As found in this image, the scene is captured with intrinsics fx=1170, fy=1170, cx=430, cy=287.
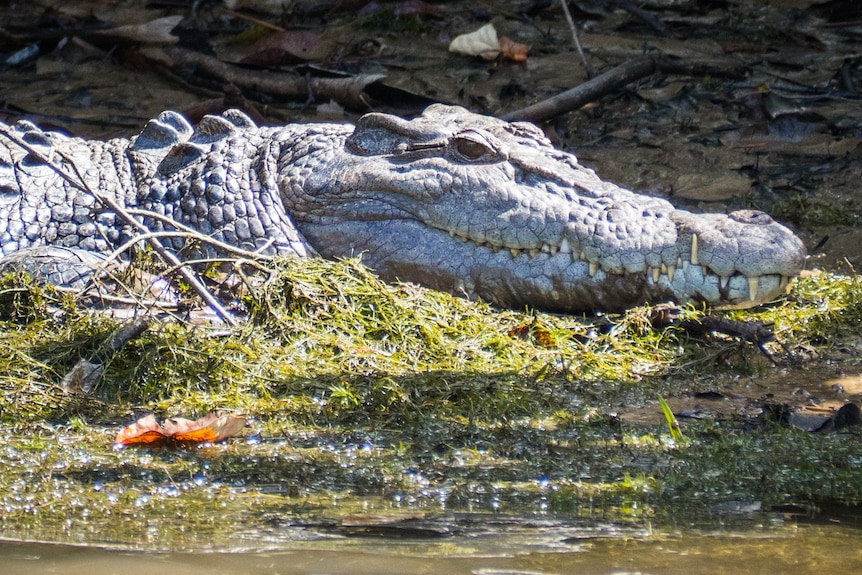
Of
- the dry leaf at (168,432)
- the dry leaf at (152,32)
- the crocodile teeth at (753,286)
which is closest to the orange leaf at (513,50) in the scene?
the dry leaf at (152,32)

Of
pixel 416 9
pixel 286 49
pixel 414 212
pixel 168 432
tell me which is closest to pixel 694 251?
pixel 414 212

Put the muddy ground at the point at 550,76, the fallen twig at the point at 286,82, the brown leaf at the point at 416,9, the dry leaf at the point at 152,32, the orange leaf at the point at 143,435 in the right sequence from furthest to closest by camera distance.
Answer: the brown leaf at the point at 416,9
the dry leaf at the point at 152,32
the fallen twig at the point at 286,82
the muddy ground at the point at 550,76
the orange leaf at the point at 143,435

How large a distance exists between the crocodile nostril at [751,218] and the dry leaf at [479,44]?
14.5 ft

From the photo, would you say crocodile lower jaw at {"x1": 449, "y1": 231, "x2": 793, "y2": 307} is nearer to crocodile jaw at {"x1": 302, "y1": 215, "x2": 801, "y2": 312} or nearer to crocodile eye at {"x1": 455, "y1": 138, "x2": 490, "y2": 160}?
crocodile jaw at {"x1": 302, "y1": 215, "x2": 801, "y2": 312}

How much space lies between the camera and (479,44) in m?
8.82

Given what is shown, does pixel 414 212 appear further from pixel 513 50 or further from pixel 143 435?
pixel 513 50

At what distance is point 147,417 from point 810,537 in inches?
76.8

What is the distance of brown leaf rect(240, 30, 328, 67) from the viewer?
8672 millimetres

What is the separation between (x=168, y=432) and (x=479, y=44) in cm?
589

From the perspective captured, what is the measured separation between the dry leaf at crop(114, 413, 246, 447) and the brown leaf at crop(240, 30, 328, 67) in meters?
5.50

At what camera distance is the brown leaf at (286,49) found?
8.67 m

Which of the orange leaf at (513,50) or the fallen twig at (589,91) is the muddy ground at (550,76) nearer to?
the orange leaf at (513,50)

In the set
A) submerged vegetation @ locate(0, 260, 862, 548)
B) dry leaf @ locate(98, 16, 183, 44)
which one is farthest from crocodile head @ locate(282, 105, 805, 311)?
dry leaf @ locate(98, 16, 183, 44)

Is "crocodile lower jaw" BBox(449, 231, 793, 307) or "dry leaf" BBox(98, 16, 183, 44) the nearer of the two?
"crocodile lower jaw" BBox(449, 231, 793, 307)
